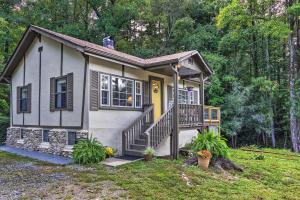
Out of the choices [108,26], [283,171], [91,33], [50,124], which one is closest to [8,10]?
[91,33]

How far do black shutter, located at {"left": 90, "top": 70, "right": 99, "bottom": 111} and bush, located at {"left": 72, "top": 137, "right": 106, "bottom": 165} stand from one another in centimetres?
128

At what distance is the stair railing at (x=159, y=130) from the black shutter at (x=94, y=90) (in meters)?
2.09

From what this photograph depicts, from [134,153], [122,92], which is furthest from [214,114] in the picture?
[134,153]

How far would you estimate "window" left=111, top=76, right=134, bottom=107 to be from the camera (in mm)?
10555

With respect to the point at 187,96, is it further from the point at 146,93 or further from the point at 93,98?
the point at 93,98

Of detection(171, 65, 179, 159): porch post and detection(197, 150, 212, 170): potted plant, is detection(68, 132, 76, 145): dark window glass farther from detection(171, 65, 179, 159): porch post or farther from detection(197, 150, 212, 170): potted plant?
detection(197, 150, 212, 170): potted plant

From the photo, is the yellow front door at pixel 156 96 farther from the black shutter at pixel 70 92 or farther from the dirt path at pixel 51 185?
the dirt path at pixel 51 185

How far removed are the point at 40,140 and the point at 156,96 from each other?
5595 mm

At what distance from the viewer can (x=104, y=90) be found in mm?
10133

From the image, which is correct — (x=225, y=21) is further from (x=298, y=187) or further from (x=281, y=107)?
(x=298, y=187)

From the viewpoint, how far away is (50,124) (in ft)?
36.6

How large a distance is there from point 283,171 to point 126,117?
6048 millimetres

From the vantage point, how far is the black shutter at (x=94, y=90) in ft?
31.3

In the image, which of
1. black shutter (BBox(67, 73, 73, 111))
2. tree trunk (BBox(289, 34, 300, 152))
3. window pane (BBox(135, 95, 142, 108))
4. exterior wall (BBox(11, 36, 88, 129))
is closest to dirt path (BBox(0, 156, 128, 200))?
exterior wall (BBox(11, 36, 88, 129))
